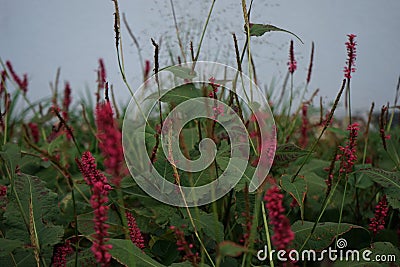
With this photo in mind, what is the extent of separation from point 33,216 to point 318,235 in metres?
0.41

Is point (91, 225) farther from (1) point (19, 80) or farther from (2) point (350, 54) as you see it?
(1) point (19, 80)

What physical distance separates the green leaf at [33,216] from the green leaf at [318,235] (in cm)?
33

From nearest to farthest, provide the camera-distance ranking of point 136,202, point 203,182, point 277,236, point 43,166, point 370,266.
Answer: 1. point 277,236
2. point 370,266
3. point 203,182
4. point 43,166
5. point 136,202

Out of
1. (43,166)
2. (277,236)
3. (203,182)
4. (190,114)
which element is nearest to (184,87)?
(190,114)

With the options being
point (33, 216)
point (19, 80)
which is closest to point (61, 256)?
point (33, 216)

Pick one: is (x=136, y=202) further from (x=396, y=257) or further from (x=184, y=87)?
(x=396, y=257)

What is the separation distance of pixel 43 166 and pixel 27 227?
1.67 feet

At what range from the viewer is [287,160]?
2.33 feet

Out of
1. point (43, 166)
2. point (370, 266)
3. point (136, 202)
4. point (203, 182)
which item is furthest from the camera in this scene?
point (136, 202)

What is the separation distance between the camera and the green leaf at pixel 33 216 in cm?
64

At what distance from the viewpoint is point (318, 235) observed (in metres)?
0.68

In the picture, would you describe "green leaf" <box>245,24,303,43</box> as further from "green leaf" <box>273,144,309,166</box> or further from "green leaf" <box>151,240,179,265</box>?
"green leaf" <box>151,240,179,265</box>

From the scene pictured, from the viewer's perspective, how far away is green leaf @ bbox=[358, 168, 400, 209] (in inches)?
27.3

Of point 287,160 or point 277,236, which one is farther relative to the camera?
point 287,160
